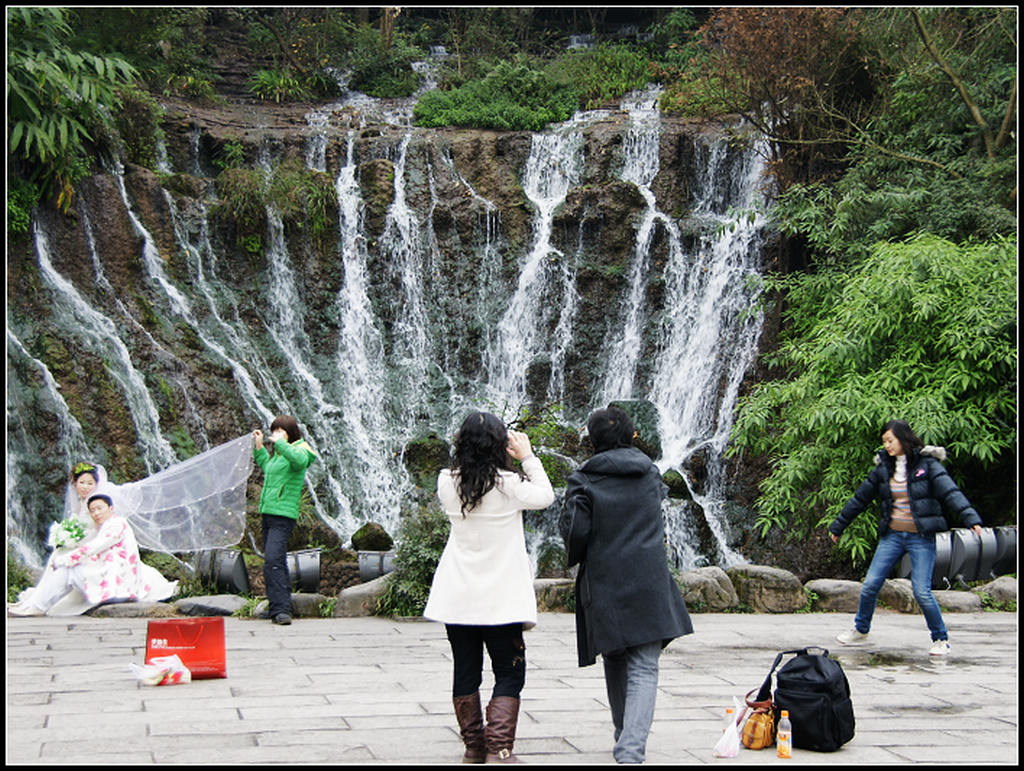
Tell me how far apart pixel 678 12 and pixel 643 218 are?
30.9 ft

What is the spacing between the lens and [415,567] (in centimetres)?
Answer: 917

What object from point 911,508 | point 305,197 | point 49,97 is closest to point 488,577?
point 911,508

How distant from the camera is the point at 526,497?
4680mm

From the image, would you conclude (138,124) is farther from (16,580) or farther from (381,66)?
(16,580)

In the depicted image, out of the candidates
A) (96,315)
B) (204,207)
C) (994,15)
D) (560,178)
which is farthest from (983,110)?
(96,315)

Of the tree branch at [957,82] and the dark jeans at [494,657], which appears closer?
the dark jeans at [494,657]

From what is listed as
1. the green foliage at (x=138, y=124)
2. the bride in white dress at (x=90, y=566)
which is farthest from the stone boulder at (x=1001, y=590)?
the green foliage at (x=138, y=124)

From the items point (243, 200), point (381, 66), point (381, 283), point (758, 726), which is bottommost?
point (758, 726)

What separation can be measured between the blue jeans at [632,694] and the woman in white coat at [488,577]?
43 centimetres

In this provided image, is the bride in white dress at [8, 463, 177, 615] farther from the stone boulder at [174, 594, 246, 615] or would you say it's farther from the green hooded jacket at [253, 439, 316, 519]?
the green hooded jacket at [253, 439, 316, 519]

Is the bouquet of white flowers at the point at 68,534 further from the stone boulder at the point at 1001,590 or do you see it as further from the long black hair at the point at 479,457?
the stone boulder at the point at 1001,590

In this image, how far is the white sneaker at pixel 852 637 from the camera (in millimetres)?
8070

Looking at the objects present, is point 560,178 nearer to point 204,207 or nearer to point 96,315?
point 204,207

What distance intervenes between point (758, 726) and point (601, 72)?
20478 mm
